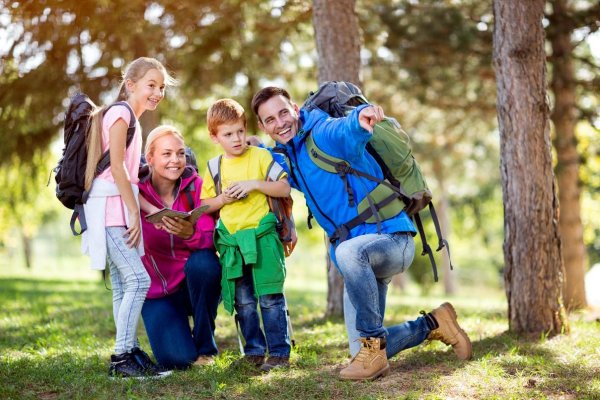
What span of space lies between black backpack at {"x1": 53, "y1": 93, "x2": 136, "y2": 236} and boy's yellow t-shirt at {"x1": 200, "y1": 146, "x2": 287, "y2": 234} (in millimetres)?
703

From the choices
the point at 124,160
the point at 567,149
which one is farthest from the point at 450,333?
the point at 567,149

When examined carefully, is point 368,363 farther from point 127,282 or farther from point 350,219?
point 127,282

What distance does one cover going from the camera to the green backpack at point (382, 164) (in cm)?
411

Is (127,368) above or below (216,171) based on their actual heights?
below

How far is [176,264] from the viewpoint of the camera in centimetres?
496

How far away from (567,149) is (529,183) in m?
5.07

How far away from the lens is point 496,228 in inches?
1559

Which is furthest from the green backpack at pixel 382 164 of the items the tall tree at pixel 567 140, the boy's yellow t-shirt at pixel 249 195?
the tall tree at pixel 567 140

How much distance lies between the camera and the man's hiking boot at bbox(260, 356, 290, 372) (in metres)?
4.41

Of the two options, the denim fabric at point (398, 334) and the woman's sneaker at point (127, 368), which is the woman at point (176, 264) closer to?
the woman's sneaker at point (127, 368)

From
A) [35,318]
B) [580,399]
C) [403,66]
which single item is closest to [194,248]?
[580,399]

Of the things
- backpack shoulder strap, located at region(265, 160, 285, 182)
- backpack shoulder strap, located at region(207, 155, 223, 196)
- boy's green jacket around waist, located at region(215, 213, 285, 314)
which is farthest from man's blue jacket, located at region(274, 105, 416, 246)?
backpack shoulder strap, located at region(207, 155, 223, 196)

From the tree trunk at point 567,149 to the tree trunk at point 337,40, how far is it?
→ 4.34 m

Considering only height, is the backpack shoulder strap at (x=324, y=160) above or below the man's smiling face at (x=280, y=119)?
below
